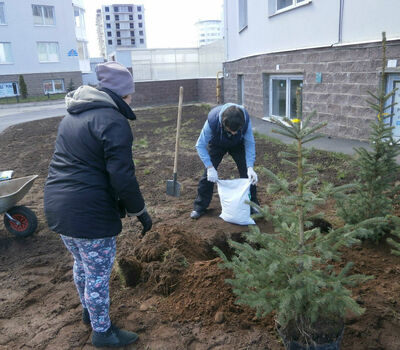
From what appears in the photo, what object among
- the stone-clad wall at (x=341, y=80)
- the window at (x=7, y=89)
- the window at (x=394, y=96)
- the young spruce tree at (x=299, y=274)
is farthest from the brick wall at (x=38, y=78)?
the young spruce tree at (x=299, y=274)

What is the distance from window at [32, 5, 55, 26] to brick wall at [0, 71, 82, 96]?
4552 millimetres

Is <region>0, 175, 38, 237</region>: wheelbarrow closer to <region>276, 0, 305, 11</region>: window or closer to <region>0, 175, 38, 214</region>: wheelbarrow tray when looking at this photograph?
<region>0, 175, 38, 214</region>: wheelbarrow tray

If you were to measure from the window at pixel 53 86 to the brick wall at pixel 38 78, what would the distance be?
1.00 ft

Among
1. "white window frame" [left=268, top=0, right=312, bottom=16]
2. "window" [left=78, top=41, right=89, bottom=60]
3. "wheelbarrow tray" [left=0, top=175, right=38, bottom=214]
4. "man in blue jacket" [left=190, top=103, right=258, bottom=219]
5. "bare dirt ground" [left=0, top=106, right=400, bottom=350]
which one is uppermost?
"window" [left=78, top=41, right=89, bottom=60]

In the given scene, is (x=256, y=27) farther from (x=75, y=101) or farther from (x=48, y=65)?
(x=48, y=65)

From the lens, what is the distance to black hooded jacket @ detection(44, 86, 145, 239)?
227 centimetres

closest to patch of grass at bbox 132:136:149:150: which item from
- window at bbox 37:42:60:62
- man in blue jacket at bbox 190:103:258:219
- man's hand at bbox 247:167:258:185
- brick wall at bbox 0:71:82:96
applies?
man in blue jacket at bbox 190:103:258:219

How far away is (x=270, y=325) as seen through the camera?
270cm

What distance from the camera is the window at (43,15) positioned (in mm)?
31864

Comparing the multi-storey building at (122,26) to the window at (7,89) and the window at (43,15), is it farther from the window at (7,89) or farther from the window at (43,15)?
the window at (7,89)

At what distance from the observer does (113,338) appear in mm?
2611

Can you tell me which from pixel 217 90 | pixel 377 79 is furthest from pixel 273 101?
pixel 217 90

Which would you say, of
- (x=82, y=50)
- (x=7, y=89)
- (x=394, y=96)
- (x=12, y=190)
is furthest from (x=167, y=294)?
(x=82, y=50)

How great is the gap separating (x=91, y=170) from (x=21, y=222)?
9.25 ft
